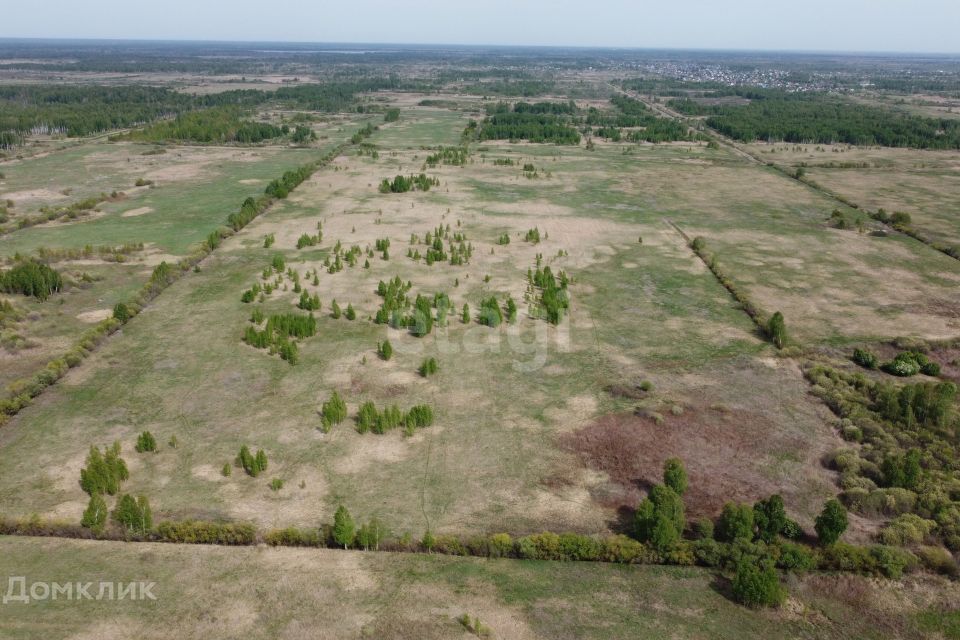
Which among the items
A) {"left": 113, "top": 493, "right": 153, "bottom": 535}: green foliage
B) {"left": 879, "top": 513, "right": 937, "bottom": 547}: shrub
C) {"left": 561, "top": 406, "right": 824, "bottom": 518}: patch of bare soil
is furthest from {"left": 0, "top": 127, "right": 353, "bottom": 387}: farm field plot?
{"left": 879, "top": 513, "right": 937, "bottom": 547}: shrub

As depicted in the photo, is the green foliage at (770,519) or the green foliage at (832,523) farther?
the green foliage at (770,519)

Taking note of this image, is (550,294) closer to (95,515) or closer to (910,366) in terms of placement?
(910,366)

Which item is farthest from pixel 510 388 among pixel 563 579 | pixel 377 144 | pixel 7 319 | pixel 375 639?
pixel 377 144

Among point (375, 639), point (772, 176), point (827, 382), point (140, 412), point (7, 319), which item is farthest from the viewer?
point (772, 176)

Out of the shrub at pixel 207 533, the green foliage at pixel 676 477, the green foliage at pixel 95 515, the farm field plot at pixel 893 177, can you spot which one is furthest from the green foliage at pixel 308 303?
the farm field plot at pixel 893 177

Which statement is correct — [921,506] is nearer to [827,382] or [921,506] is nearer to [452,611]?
[827,382]

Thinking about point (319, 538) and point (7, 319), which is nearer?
point (319, 538)

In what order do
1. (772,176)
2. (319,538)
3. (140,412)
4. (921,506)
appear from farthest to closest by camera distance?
(772,176) < (140,412) < (921,506) < (319,538)

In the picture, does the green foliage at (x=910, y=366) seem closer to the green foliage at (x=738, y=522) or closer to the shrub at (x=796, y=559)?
the shrub at (x=796, y=559)
